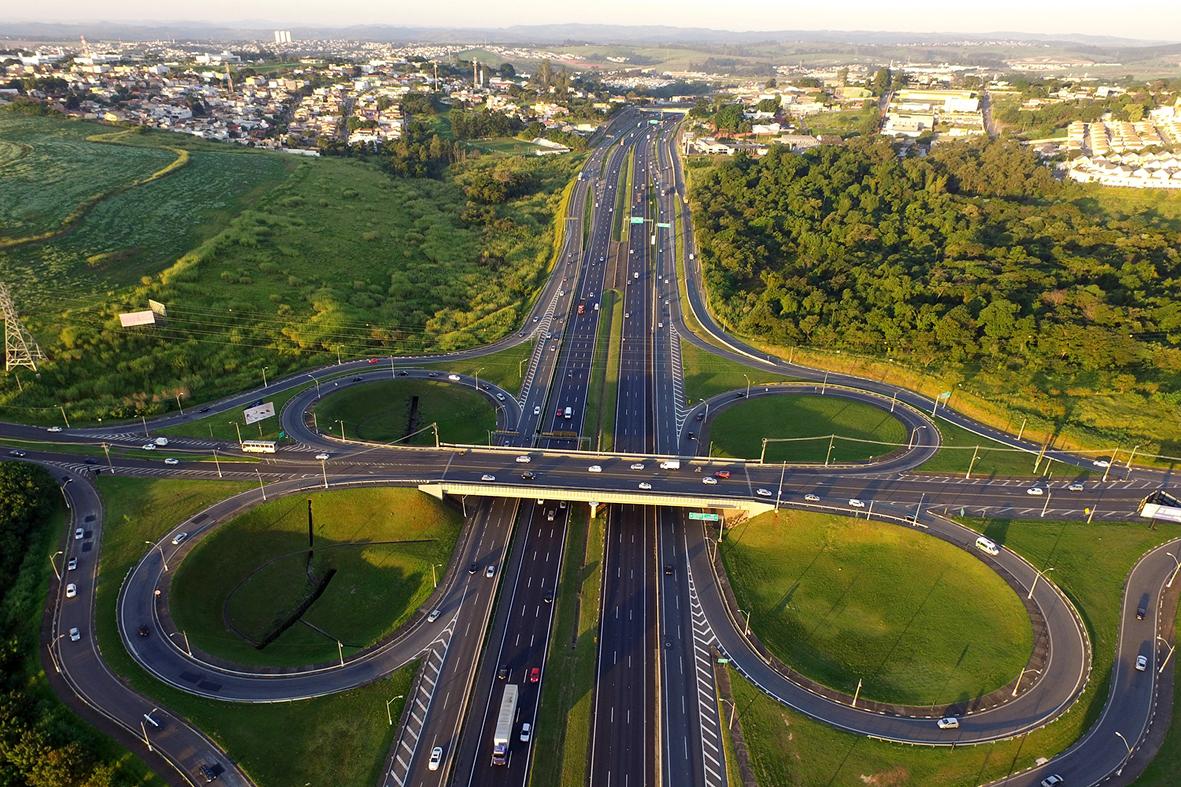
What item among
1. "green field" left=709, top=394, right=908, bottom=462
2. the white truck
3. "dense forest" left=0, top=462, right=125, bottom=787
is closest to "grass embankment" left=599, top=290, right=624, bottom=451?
"green field" left=709, top=394, right=908, bottom=462

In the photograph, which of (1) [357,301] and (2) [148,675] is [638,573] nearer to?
(2) [148,675]

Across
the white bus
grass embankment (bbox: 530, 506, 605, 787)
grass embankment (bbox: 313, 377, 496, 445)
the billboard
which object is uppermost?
the billboard

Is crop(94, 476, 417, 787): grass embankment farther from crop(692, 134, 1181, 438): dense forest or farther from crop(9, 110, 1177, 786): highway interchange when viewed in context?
crop(692, 134, 1181, 438): dense forest

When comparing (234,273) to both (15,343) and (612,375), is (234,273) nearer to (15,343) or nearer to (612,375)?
(15,343)

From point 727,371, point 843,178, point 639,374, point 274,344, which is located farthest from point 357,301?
point 843,178

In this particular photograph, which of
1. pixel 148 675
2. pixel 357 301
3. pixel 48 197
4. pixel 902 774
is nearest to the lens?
pixel 902 774

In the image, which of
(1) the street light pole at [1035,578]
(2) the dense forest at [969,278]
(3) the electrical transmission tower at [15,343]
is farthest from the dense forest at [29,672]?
(2) the dense forest at [969,278]
